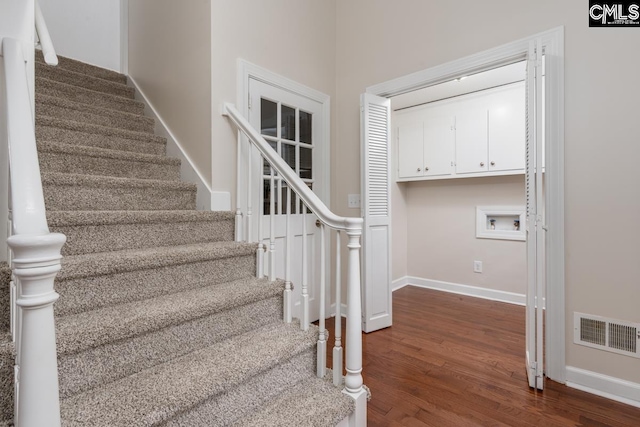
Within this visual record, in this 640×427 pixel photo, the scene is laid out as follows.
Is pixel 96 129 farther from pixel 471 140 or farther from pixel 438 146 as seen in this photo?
pixel 471 140

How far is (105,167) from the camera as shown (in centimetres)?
213

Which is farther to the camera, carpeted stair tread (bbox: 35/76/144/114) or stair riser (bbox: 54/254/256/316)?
carpeted stair tread (bbox: 35/76/144/114)

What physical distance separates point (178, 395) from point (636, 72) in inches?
109

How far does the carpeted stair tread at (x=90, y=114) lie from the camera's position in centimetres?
230

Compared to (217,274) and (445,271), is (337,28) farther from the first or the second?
(445,271)

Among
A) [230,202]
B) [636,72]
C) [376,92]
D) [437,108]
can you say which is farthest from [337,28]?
[636,72]

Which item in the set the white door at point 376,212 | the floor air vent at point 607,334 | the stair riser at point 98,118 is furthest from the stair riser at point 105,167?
the floor air vent at point 607,334

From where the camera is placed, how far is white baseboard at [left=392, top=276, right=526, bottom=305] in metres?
3.74

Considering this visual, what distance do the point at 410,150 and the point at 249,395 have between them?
12.4 ft

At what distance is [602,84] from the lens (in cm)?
190

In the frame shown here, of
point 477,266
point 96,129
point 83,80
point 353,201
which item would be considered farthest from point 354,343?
point 83,80

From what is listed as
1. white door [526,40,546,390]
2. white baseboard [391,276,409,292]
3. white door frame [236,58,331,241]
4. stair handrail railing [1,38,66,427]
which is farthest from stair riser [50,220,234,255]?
white baseboard [391,276,409,292]

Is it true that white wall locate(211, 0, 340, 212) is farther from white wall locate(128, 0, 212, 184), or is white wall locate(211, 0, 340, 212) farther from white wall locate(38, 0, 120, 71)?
white wall locate(38, 0, 120, 71)

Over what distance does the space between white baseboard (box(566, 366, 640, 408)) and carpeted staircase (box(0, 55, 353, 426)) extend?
5.03 feet
